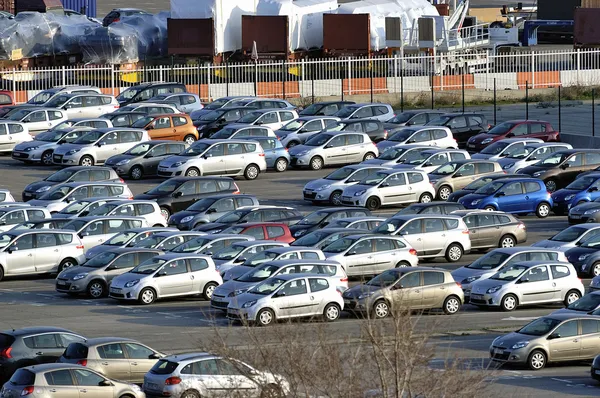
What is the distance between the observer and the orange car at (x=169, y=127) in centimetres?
5044

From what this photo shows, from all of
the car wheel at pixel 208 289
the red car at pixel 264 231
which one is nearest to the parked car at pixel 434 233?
the red car at pixel 264 231

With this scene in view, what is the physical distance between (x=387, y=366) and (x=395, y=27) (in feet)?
178

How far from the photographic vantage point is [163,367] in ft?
76.3

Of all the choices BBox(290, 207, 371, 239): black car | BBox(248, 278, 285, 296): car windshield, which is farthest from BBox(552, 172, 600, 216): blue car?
BBox(248, 278, 285, 296): car windshield

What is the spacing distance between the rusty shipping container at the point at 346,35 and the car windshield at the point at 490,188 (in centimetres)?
2955

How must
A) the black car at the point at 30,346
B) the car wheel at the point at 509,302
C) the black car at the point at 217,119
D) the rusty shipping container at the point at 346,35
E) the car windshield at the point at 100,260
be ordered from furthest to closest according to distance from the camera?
1. the rusty shipping container at the point at 346,35
2. the black car at the point at 217,119
3. the car windshield at the point at 100,260
4. the car wheel at the point at 509,302
5. the black car at the point at 30,346

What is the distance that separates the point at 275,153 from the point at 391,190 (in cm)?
746

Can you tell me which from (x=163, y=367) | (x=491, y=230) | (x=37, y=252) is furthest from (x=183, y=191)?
(x=163, y=367)

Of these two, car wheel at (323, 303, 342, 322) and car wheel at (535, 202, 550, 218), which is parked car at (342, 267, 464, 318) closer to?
car wheel at (323, 303, 342, 322)

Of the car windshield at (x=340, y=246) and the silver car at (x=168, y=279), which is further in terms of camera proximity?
the car windshield at (x=340, y=246)

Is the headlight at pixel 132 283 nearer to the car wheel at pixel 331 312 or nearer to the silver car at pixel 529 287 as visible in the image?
the car wheel at pixel 331 312

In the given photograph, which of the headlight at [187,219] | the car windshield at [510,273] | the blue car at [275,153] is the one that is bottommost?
the car windshield at [510,273]

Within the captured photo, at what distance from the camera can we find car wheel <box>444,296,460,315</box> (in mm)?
30938

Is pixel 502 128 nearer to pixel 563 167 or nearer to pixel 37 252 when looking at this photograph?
pixel 563 167
